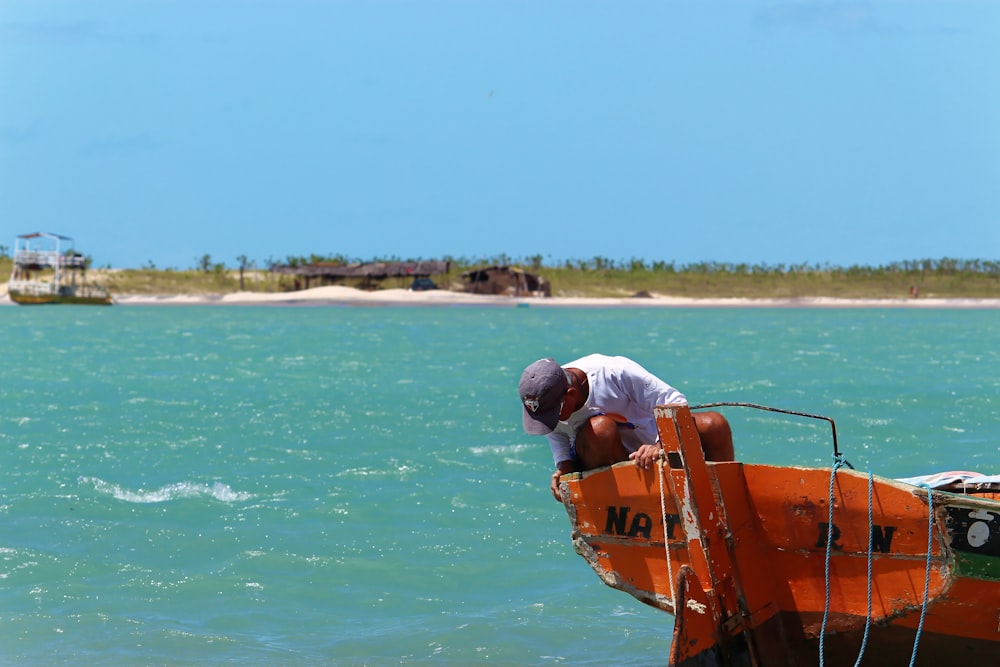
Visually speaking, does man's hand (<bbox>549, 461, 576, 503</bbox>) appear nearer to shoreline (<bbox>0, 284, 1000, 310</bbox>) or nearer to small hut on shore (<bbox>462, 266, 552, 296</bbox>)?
shoreline (<bbox>0, 284, 1000, 310</bbox>)

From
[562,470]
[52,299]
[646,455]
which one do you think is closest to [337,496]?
[562,470]

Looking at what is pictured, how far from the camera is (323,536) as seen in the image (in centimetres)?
1054

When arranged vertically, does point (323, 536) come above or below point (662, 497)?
below

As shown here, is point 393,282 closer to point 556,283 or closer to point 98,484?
point 556,283

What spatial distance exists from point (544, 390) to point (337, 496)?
7.37 metres

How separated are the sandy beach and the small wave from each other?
219 feet

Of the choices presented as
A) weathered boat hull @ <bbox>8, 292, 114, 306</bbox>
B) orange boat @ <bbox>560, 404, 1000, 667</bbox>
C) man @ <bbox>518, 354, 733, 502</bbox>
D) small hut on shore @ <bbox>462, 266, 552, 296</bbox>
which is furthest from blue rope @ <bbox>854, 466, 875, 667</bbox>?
weathered boat hull @ <bbox>8, 292, 114, 306</bbox>

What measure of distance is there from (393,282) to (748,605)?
81804 mm

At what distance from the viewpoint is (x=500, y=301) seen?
81062mm

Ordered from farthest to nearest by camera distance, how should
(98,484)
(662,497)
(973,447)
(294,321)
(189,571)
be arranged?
(294,321), (973,447), (98,484), (189,571), (662,497)

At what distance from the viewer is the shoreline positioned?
80875 mm

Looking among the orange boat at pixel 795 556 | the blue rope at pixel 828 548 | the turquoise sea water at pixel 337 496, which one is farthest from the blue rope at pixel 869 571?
the turquoise sea water at pixel 337 496

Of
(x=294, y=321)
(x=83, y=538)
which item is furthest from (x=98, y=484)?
(x=294, y=321)

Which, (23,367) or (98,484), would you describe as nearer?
(98,484)
